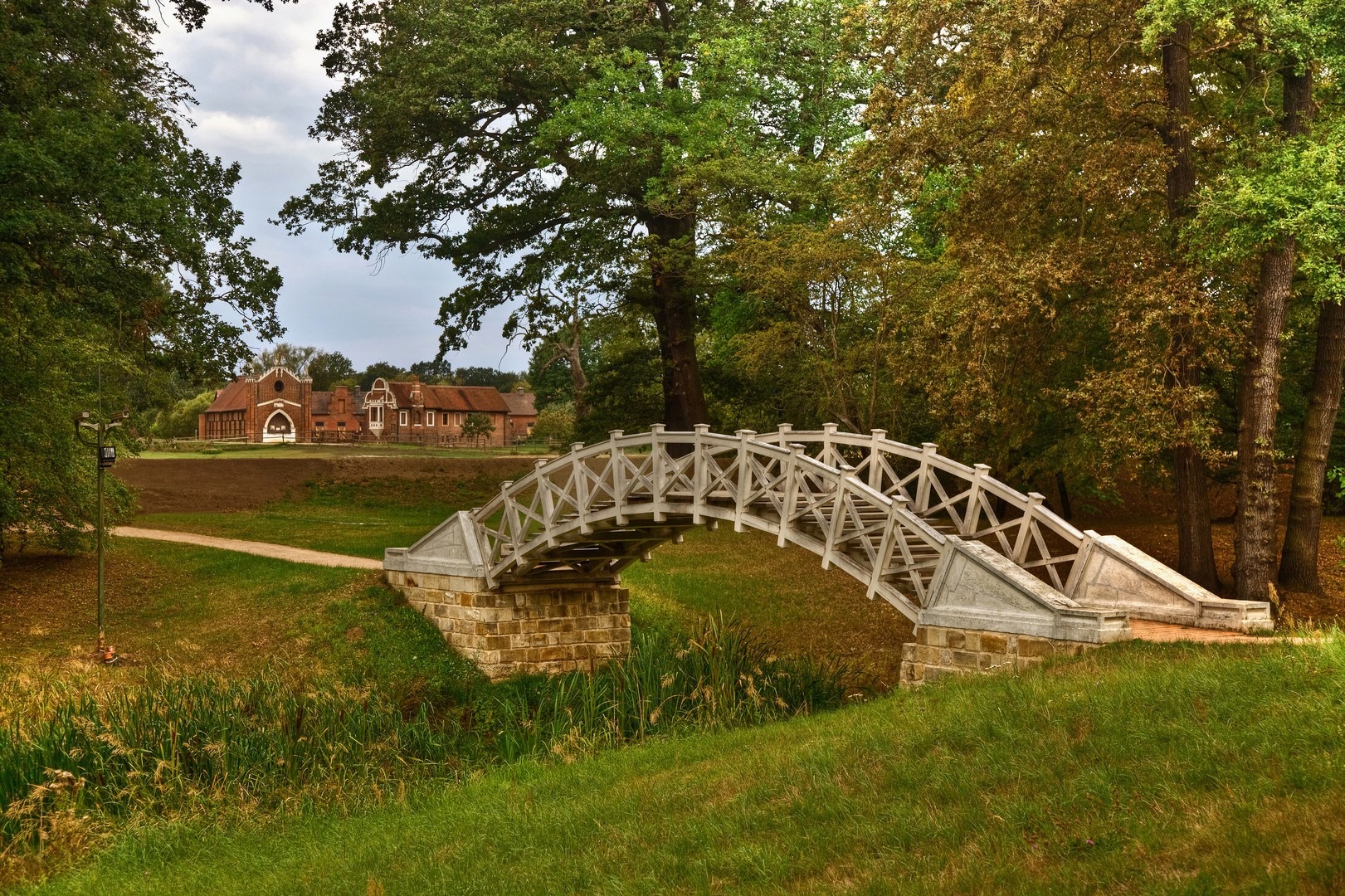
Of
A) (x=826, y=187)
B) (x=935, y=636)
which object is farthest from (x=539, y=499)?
(x=826, y=187)

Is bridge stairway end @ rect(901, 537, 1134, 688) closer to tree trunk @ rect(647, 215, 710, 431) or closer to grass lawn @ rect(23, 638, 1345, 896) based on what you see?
grass lawn @ rect(23, 638, 1345, 896)

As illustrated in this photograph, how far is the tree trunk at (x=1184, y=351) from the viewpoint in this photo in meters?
17.9

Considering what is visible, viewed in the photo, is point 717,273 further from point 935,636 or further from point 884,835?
point 884,835

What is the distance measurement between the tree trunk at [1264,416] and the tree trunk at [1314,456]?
7.79 ft

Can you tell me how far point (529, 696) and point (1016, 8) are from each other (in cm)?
1397

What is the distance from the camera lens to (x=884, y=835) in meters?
7.89

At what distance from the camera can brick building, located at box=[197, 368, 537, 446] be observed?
71.9 m

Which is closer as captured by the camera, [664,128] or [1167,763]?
[1167,763]

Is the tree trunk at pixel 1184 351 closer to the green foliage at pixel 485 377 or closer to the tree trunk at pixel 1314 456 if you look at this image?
the tree trunk at pixel 1314 456

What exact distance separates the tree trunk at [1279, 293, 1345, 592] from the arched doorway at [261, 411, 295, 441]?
62517 mm

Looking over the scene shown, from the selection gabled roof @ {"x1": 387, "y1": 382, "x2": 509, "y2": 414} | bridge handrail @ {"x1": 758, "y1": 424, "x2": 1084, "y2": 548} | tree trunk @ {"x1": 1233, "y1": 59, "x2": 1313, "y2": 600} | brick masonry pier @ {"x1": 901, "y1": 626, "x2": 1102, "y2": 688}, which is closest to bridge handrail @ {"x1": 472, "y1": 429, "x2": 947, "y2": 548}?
bridge handrail @ {"x1": 758, "y1": 424, "x2": 1084, "y2": 548}

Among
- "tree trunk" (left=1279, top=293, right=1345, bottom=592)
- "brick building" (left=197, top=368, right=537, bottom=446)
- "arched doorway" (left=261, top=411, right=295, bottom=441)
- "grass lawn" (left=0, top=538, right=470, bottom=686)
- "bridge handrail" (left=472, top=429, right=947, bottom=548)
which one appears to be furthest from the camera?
"brick building" (left=197, top=368, right=537, bottom=446)

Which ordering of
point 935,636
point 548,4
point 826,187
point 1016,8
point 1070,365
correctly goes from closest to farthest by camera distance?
point 935,636, point 1016,8, point 1070,365, point 826,187, point 548,4

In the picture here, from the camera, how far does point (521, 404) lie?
290 feet
